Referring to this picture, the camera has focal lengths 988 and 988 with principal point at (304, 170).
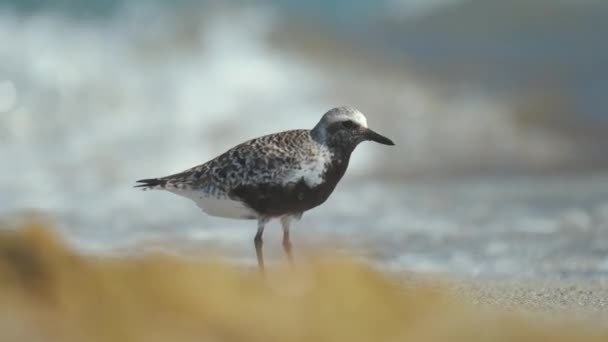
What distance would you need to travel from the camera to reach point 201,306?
1.62m

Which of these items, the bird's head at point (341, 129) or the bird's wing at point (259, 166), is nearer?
the bird's wing at point (259, 166)

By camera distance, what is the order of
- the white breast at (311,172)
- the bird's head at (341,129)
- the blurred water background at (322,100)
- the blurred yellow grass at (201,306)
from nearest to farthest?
the blurred yellow grass at (201,306) → the white breast at (311,172) → the bird's head at (341,129) → the blurred water background at (322,100)

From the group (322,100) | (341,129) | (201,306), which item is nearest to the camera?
(201,306)

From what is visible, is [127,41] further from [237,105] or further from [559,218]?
[559,218]

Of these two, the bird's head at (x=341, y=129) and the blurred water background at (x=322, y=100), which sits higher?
the blurred water background at (x=322, y=100)

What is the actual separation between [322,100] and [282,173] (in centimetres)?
901

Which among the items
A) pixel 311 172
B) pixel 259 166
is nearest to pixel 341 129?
pixel 311 172

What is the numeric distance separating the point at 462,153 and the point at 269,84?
288 cm

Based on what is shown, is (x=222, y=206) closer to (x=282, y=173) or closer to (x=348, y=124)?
(x=282, y=173)

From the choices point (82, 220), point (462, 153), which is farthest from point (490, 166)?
point (82, 220)

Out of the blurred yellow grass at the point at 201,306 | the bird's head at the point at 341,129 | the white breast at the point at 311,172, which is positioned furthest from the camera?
the bird's head at the point at 341,129

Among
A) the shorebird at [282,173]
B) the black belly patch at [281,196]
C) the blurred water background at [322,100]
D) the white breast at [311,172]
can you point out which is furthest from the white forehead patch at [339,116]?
the blurred water background at [322,100]

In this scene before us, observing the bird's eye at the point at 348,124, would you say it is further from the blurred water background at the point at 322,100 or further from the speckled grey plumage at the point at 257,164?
the blurred water background at the point at 322,100

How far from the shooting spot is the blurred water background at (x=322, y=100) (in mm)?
10094
